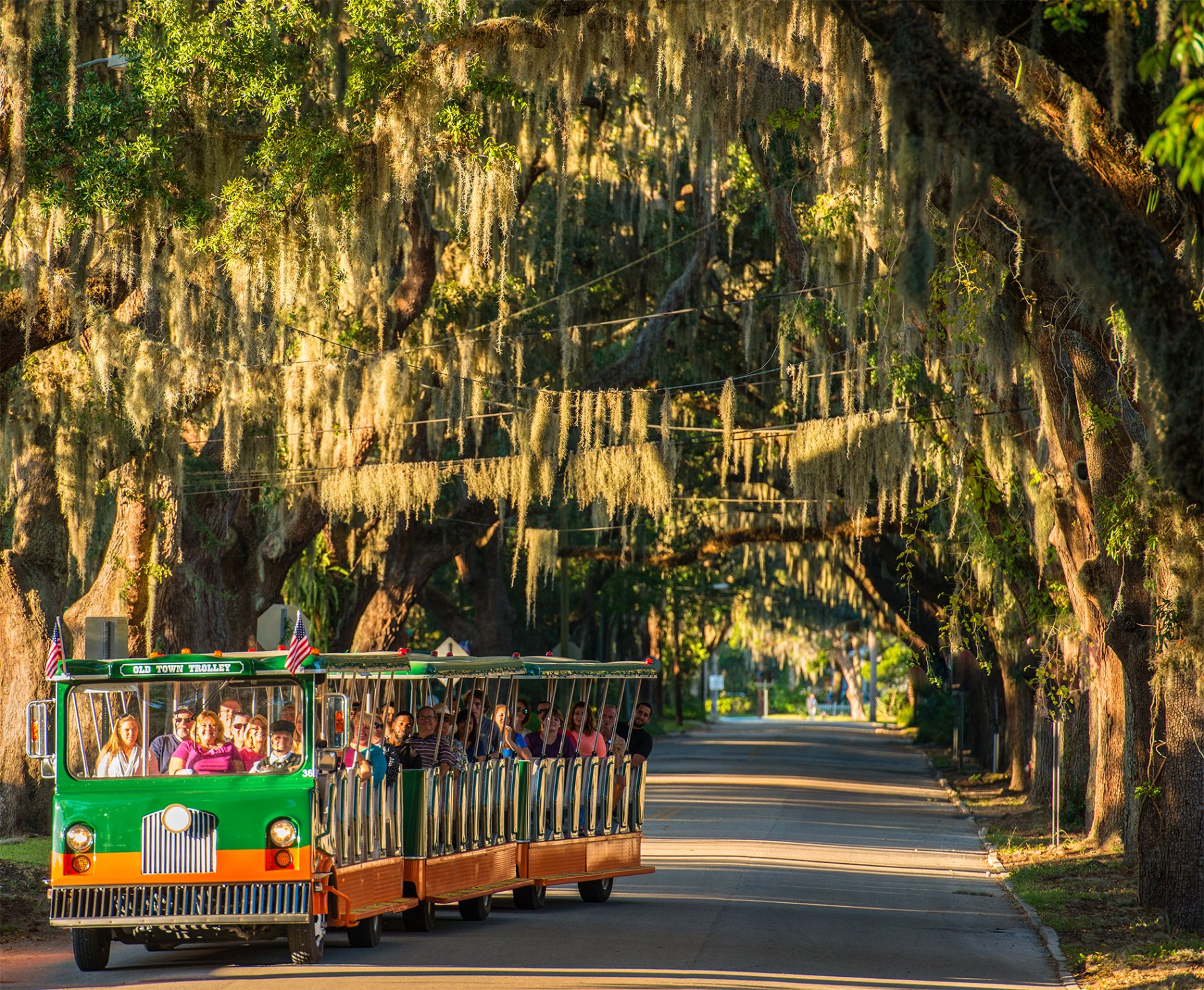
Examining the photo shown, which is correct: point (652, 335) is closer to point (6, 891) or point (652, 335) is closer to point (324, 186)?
point (324, 186)

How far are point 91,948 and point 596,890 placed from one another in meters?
5.66

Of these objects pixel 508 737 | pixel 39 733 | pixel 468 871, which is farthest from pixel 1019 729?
pixel 39 733

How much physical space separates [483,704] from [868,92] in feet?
19.8

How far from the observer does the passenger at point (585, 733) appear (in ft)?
51.6

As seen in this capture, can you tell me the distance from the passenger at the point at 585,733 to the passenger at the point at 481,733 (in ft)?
3.72

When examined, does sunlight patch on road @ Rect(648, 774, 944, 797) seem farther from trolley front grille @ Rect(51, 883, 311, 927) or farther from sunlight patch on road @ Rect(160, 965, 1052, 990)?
trolley front grille @ Rect(51, 883, 311, 927)

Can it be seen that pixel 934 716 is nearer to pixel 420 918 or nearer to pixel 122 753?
pixel 420 918

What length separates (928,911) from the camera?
15.1 meters

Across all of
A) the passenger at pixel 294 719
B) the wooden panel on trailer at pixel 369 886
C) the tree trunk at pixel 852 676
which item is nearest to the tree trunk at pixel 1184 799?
the wooden panel on trailer at pixel 369 886

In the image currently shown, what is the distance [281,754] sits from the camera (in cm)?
1117

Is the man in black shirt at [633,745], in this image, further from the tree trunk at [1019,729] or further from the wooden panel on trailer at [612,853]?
the tree trunk at [1019,729]

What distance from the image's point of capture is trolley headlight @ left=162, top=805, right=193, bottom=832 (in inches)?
430

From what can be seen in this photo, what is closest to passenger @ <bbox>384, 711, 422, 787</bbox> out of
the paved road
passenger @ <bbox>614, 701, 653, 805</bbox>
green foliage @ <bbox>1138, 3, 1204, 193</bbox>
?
the paved road

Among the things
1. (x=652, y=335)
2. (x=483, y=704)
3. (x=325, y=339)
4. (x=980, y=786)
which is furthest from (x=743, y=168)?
(x=980, y=786)
